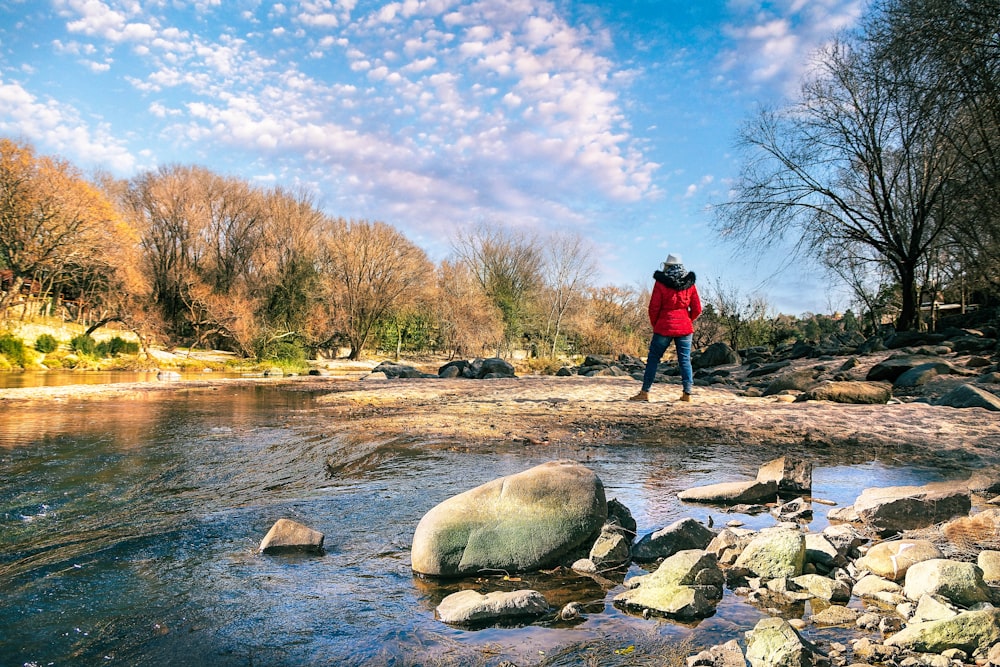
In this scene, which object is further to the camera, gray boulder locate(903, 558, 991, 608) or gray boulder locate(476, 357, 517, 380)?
gray boulder locate(476, 357, 517, 380)

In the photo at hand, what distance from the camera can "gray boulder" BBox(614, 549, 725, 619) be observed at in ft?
9.21

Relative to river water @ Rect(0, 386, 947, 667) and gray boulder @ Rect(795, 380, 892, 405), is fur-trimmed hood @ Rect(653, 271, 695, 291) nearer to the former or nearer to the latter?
gray boulder @ Rect(795, 380, 892, 405)

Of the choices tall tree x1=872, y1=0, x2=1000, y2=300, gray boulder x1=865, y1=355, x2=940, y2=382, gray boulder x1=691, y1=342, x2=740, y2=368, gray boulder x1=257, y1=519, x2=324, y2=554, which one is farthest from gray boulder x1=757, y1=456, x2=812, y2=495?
gray boulder x1=691, y1=342, x2=740, y2=368

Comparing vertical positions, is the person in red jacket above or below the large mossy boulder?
above

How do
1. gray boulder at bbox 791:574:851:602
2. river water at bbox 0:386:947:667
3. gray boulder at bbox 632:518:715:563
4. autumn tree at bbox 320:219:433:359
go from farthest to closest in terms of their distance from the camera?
autumn tree at bbox 320:219:433:359 < gray boulder at bbox 632:518:715:563 < gray boulder at bbox 791:574:851:602 < river water at bbox 0:386:947:667

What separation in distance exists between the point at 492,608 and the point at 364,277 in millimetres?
39211

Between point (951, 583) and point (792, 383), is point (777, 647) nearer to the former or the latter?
point (951, 583)

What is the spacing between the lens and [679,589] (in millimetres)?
2910

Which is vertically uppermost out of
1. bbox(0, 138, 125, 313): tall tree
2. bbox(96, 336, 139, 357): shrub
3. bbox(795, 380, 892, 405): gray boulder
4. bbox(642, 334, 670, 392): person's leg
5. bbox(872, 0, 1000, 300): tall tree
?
bbox(0, 138, 125, 313): tall tree

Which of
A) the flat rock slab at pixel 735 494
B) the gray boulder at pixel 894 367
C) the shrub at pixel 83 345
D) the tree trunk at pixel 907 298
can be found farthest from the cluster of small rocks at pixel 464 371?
the flat rock slab at pixel 735 494

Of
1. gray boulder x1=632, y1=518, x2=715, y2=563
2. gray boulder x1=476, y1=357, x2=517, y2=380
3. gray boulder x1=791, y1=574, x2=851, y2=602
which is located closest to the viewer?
gray boulder x1=791, y1=574, x2=851, y2=602

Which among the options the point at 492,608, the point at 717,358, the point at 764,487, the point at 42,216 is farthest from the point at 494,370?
the point at 42,216

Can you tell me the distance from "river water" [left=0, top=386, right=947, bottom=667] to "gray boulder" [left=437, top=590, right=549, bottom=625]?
0.24ft

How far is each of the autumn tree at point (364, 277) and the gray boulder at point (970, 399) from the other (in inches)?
1367
